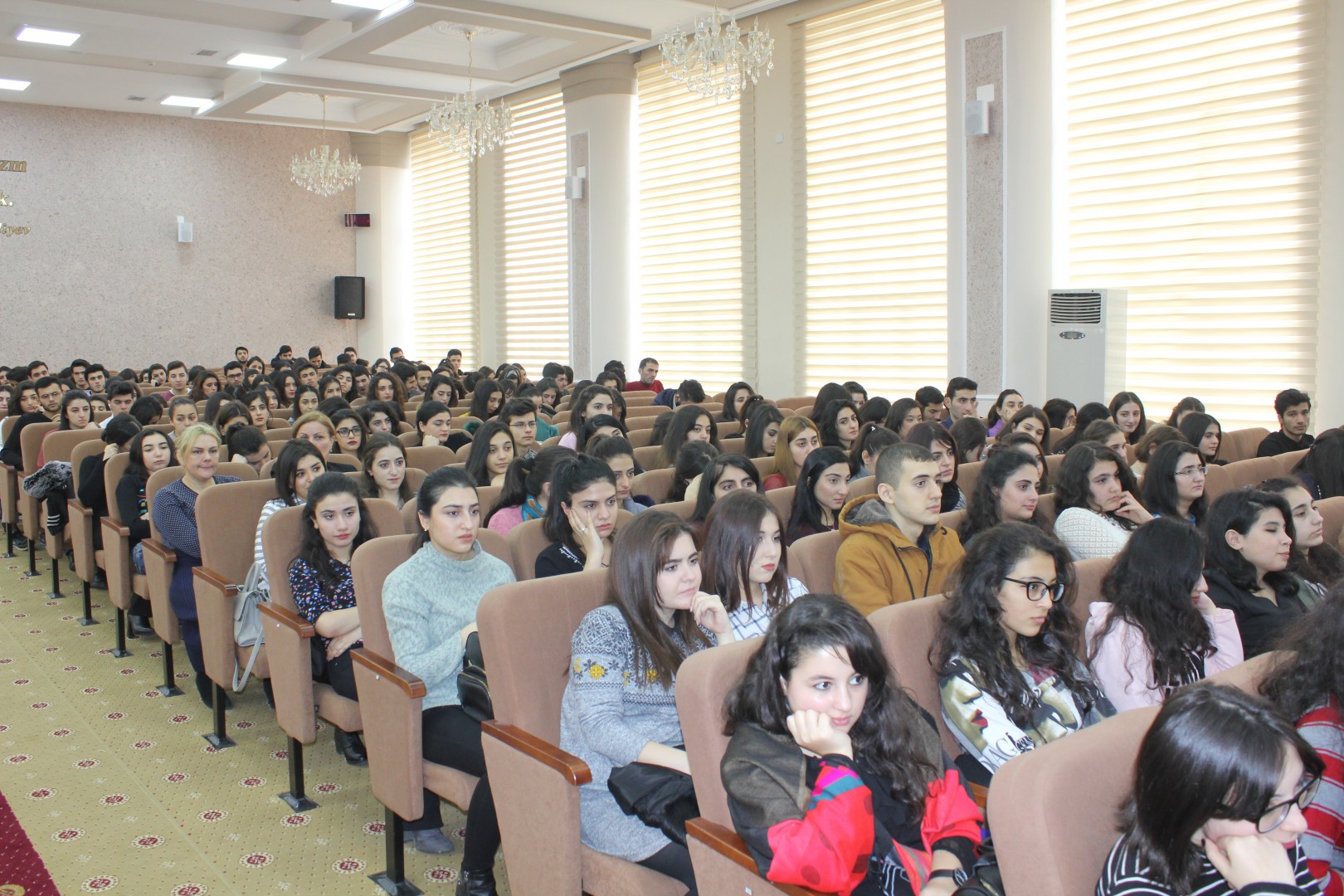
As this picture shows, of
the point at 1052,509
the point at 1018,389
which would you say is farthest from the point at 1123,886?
the point at 1018,389

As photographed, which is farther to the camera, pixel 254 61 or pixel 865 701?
pixel 254 61

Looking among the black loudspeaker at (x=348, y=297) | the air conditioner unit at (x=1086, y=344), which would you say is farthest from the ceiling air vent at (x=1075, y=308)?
the black loudspeaker at (x=348, y=297)

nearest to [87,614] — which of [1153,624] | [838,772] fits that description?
[838,772]

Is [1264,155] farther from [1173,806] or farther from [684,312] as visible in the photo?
[1173,806]

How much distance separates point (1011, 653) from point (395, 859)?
6.05 ft

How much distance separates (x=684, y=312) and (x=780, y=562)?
9.53 meters

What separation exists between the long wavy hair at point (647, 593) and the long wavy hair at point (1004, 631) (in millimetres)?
616

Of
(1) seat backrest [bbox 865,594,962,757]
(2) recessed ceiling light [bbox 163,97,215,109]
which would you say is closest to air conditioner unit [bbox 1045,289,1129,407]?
(1) seat backrest [bbox 865,594,962,757]

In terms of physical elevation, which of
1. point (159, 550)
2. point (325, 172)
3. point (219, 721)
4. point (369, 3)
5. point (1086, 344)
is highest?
point (369, 3)

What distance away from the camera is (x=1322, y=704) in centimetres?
207

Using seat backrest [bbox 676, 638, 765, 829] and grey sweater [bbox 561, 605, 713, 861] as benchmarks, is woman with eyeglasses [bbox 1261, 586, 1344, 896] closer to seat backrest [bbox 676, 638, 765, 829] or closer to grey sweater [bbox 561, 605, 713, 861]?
seat backrest [bbox 676, 638, 765, 829]

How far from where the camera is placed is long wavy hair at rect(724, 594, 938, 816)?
2.08m

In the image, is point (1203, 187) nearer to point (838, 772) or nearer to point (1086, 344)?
point (1086, 344)

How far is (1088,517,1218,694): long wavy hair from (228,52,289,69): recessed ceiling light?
11.3 metres
